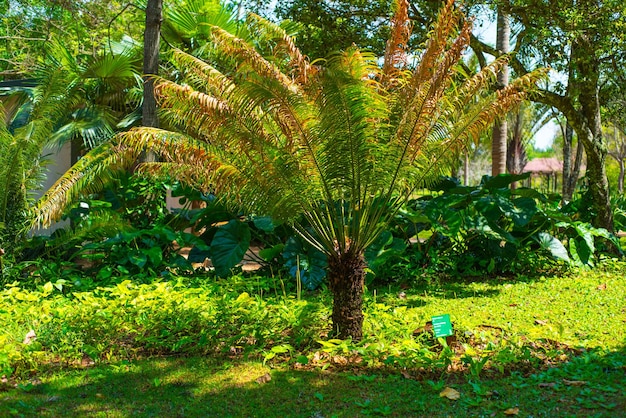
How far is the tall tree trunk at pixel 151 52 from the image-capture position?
347 inches

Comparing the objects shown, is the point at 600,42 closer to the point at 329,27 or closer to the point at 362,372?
the point at 329,27

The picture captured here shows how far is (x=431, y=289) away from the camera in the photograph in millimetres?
7777

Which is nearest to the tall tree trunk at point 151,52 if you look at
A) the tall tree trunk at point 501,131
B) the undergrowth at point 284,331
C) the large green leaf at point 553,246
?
the undergrowth at point 284,331

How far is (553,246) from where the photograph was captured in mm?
8531

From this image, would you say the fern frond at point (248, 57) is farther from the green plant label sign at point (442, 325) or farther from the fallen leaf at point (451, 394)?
the fallen leaf at point (451, 394)

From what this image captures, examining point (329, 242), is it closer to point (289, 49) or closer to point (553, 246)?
point (289, 49)

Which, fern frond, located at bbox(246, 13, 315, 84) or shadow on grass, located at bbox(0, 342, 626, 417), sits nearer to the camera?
shadow on grass, located at bbox(0, 342, 626, 417)

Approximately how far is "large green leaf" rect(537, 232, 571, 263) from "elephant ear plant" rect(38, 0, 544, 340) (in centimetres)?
345

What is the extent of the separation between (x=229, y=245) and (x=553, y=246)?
4513 millimetres

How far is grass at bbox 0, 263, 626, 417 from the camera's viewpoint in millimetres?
3967

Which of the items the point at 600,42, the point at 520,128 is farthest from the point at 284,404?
the point at 520,128

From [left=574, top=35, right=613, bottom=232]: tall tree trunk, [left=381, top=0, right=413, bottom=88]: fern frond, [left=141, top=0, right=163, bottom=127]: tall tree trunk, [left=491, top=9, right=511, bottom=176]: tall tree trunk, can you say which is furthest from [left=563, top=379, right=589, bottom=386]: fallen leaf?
[left=491, top=9, right=511, bottom=176]: tall tree trunk

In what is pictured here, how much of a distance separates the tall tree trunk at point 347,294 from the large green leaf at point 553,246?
4.22 metres

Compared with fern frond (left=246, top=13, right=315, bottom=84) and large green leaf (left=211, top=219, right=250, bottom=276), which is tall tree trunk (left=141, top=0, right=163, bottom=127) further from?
fern frond (left=246, top=13, right=315, bottom=84)
